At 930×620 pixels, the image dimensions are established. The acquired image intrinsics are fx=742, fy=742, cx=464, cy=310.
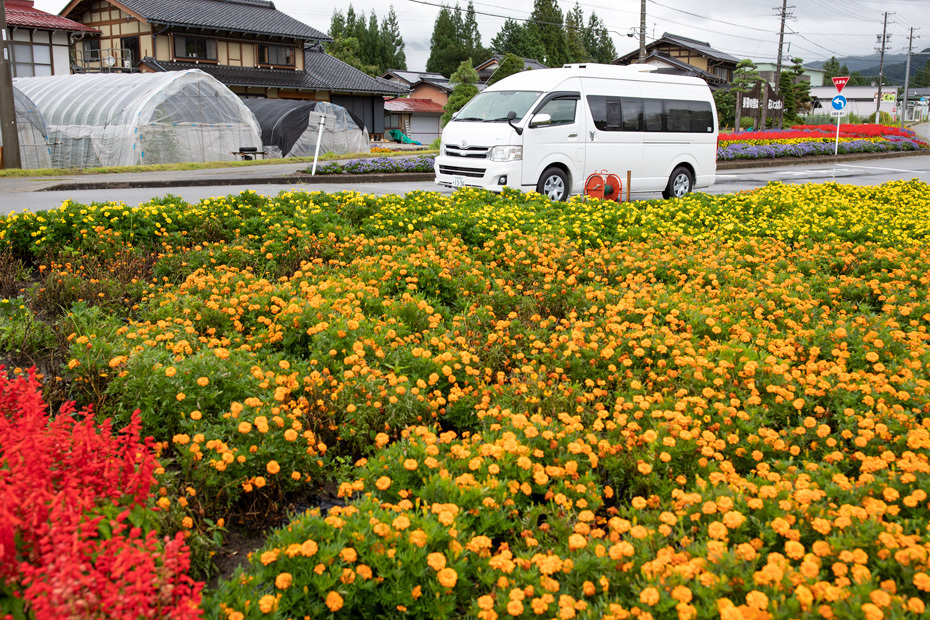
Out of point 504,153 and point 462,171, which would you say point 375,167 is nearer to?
point 462,171

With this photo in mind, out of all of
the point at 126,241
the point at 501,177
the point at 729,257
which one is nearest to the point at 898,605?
the point at 729,257

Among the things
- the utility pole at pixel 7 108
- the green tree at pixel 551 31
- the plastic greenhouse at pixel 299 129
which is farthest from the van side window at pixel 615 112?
the green tree at pixel 551 31

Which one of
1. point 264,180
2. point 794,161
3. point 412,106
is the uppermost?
point 412,106

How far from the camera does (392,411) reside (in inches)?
160

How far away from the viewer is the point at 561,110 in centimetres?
1262

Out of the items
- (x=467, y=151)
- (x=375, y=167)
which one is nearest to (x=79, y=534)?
(x=467, y=151)

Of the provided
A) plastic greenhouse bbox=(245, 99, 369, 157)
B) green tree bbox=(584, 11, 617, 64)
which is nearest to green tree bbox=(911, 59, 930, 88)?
green tree bbox=(584, 11, 617, 64)

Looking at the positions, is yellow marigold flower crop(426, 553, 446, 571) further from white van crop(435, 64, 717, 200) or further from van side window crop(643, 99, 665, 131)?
van side window crop(643, 99, 665, 131)

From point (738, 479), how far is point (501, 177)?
9.18m

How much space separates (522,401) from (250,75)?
36.1m

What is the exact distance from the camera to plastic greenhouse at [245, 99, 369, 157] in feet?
97.3

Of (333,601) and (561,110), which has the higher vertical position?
(561,110)

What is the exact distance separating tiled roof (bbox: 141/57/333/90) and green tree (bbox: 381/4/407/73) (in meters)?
30.0

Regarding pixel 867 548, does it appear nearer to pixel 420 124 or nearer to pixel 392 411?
pixel 392 411
